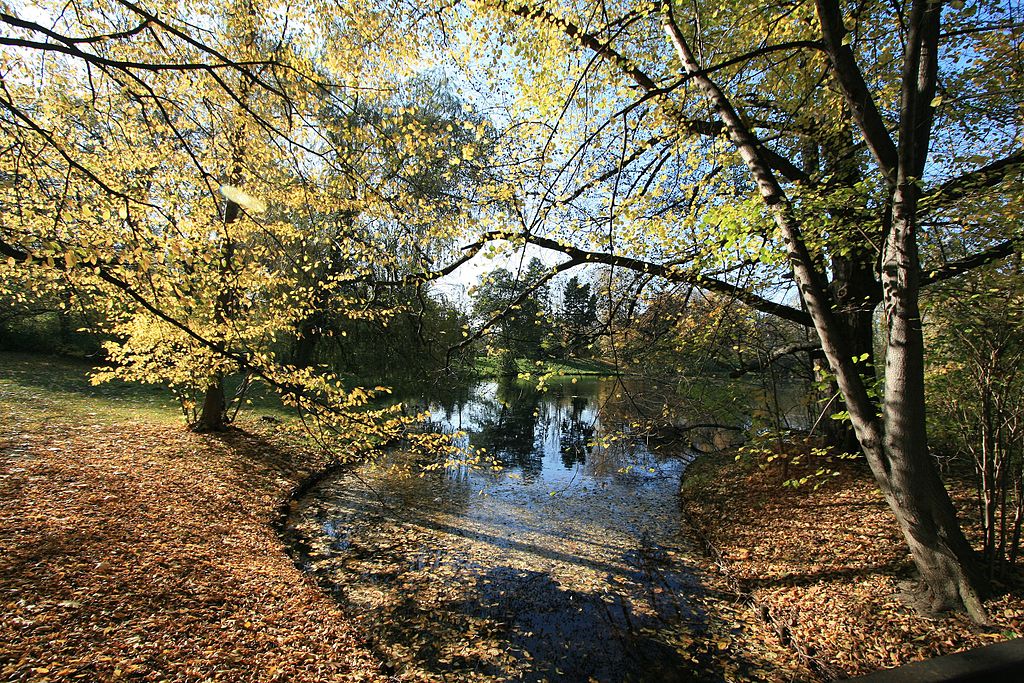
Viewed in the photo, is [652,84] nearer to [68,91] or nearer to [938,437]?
[938,437]

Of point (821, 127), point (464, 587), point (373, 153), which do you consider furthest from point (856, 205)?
point (464, 587)

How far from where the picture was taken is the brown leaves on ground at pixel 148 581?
3.80 meters

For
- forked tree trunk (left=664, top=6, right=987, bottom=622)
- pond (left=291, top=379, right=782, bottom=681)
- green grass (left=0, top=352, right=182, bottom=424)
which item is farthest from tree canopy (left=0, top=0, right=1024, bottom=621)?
green grass (left=0, top=352, right=182, bottom=424)

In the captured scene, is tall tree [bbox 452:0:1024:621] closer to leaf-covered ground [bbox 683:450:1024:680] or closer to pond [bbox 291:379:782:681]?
leaf-covered ground [bbox 683:450:1024:680]

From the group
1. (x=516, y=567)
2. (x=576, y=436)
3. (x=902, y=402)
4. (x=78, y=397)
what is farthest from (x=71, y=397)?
(x=902, y=402)

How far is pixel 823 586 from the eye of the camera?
16.5 feet

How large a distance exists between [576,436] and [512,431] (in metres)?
2.24

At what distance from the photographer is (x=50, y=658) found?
3.55 metres

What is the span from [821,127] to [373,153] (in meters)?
6.20

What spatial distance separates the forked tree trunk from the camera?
355cm

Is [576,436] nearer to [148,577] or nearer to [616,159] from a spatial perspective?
[616,159]

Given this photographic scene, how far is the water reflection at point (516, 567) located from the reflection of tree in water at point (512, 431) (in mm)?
745

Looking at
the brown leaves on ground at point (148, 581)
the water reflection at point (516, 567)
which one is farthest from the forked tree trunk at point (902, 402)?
the brown leaves on ground at point (148, 581)

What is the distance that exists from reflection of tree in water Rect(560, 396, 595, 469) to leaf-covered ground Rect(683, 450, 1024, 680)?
11.3ft
